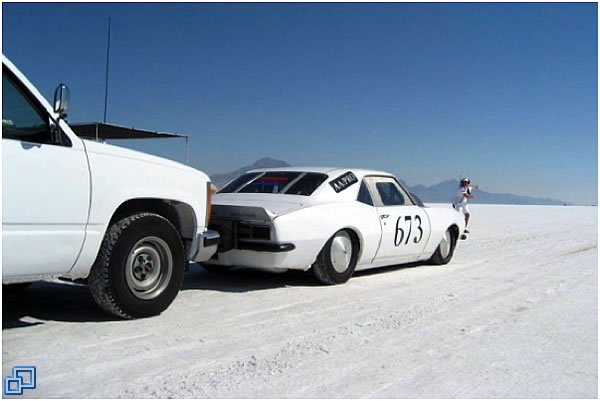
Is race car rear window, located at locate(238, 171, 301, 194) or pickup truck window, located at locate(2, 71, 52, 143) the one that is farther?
race car rear window, located at locate(238, 171, 301, 194)

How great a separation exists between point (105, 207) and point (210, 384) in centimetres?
166

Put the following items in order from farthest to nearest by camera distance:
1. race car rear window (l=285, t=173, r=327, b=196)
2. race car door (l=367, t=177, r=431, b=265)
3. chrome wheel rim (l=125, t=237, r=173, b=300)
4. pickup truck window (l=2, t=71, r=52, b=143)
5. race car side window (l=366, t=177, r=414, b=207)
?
race car side window (l=366, t=177, r=414, b=207) < race car door (l=367, t=177, r=431, b=265) < race car rear window (l=285, t=173, r=327, b=196) < chrome wheel rim (l=125, t=237, r=173, b=300) < pickup truck window (l=2, t=71, r=52, b=143)

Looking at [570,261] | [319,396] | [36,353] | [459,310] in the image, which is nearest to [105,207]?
[36,353]

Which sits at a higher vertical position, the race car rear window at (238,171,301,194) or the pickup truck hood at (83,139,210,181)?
the pickup truck hood at (83,139,210,181)

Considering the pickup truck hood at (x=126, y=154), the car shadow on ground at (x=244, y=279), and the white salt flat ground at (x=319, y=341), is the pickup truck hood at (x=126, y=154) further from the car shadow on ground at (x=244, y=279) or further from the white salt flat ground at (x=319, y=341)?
the car shadow on ground at (x=244, y=279)

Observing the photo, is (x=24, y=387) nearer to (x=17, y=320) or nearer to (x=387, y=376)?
(x=17, y=320)

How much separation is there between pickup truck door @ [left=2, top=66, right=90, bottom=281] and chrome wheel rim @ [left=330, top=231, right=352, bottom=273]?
290cm

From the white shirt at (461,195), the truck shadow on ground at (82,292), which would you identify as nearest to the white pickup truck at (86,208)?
the truck shadow on ground at (82,292)

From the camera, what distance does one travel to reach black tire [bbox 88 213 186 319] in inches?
170

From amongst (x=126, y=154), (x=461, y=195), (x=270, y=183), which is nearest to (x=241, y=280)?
(x=270, y=183)

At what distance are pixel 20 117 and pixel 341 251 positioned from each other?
11.6 feet

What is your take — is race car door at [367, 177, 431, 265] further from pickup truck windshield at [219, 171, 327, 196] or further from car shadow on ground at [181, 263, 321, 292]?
car shadow on ground at [181, 263, 321, 292]

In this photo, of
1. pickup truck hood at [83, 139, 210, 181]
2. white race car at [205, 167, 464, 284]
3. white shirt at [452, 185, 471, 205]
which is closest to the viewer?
pickup truck hood at [83, 139, 210, 181]

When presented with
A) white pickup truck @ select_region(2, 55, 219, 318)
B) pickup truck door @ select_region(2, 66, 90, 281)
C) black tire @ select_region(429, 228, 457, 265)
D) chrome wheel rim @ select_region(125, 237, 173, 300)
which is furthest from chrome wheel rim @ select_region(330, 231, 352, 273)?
pickup truck door @ select_region(2, 66, 90, 281)
